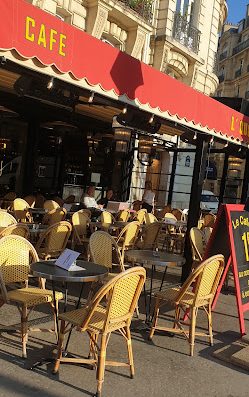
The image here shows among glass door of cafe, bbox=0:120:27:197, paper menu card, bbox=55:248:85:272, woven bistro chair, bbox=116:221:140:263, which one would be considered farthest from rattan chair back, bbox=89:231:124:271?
glass door of cafe, bbox=0:120:27:197

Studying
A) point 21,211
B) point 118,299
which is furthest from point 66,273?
point 21,211

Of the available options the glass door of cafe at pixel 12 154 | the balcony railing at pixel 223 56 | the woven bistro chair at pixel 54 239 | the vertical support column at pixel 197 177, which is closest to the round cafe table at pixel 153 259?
the woven bistro chair at pixel 54 239

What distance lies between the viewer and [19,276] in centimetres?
429

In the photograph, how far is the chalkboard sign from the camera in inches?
194

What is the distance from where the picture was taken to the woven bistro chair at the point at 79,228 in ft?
24.6

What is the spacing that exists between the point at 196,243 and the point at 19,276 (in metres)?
3.14

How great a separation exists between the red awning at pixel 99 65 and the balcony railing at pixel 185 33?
11.9 metres

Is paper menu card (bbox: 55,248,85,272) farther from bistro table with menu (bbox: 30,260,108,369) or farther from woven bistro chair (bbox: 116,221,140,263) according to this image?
woven bistro chair (bbox: 116,221,140,263)

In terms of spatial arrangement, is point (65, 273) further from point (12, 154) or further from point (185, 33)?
point (185, 33)

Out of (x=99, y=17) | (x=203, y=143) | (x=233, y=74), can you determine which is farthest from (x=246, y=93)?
(x=203, y=143)

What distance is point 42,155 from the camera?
14.4 meters

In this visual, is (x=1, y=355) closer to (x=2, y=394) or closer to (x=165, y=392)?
(x=2, y=394)

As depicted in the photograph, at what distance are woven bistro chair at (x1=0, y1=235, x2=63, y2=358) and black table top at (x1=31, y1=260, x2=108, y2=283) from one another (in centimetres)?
30

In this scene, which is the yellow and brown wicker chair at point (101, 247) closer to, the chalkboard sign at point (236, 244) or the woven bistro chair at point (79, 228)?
the chalkboard sign at point (236, 244)
